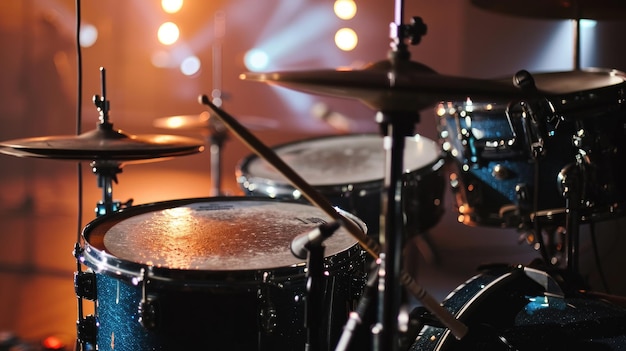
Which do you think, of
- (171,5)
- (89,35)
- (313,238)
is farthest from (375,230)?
(89,35)

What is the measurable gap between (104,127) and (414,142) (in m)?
1.16

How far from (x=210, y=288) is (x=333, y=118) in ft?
9.75

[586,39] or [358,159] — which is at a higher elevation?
[586,39]

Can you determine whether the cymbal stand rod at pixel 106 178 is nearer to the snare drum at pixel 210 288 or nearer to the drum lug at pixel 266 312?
the snare drum at pixel 210 288

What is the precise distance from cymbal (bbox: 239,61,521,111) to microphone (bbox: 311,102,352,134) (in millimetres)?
2898

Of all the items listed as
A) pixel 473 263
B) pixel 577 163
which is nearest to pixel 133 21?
pixel 473 263

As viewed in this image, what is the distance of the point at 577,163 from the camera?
4.81 ft

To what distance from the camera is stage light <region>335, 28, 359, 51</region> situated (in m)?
3.96

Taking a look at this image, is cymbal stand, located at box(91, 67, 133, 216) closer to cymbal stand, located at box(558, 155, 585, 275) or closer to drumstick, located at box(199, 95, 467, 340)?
drumstick, located at box(199, 95, 467, 340)

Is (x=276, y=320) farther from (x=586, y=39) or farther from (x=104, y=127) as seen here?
(x=586, y=39)

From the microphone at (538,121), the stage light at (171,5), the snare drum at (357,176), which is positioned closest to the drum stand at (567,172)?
the microphone at (538,121)

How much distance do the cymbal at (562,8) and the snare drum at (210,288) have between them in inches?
39.5

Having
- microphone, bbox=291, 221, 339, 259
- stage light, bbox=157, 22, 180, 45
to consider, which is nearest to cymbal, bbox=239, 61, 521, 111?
microphone, bbox=291, 221, 339, 259

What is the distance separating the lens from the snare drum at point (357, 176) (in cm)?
182
